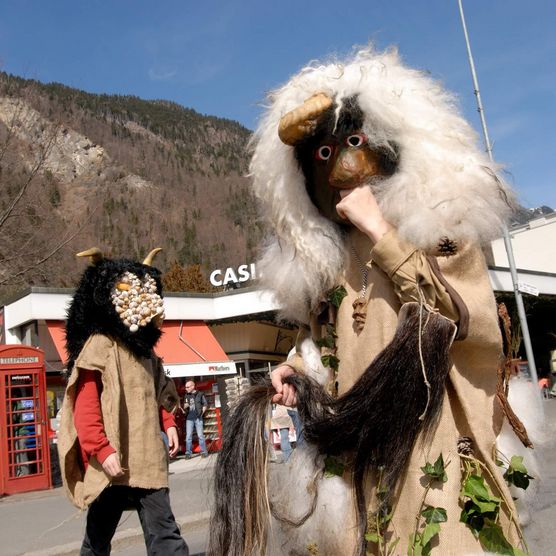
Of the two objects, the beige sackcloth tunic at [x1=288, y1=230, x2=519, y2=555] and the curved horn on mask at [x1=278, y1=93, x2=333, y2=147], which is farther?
the curved horn on mask at [x1=278, y1=93, x2=333, y2=147]

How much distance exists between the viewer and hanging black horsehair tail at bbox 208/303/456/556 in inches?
72.3

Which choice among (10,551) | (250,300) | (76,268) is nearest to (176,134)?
(76,268)

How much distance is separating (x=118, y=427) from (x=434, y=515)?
2.13 metres

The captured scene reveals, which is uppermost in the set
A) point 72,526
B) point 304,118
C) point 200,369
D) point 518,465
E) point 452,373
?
point 304,118

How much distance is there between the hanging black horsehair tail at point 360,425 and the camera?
184 centimetres

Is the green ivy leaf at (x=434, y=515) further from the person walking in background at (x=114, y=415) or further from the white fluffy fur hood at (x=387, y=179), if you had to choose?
the person walking in background at (x=114, y=415)

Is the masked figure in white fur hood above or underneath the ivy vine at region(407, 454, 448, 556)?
above

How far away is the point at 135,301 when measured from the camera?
3.83m

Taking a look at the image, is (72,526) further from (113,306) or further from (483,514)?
(483,514)

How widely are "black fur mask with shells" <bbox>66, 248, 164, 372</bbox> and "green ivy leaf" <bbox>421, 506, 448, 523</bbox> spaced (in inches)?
90.3

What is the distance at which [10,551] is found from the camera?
6.32 meters

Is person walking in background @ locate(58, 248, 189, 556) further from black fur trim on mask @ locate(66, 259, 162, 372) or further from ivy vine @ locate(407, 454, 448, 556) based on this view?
ivy vine @ locate(407, 454, 448, 556)

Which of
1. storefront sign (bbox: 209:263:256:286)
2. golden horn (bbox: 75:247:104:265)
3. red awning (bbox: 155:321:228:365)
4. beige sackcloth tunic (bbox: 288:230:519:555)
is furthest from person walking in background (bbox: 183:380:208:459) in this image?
beige sackcloth tunic (bbox: 288:230:519:555)

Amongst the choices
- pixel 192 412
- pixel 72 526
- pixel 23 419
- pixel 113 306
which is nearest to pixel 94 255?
pixel 113 306
